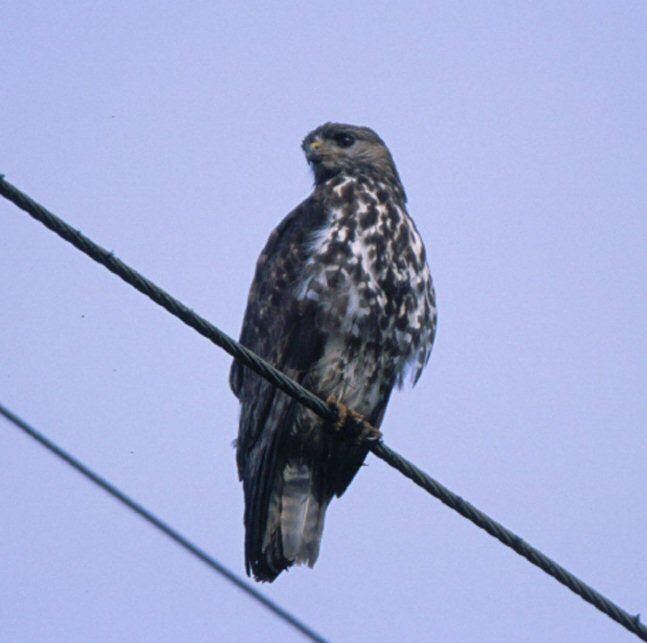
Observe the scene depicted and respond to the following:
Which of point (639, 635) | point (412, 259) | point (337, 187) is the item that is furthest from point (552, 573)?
point (337, 187)

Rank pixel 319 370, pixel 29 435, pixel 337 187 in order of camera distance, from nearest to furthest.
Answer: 1. pixel 29 435
2. pixel 319 370
3. pixel 337 187

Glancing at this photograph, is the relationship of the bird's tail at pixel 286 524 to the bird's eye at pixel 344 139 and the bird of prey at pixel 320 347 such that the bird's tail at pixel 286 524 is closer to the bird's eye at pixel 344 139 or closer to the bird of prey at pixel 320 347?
the bird of prey at pixel 320 347

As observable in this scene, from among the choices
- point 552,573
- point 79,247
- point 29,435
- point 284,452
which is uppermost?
point 284,452

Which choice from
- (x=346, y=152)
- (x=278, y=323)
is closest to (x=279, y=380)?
(x=278, y=323)

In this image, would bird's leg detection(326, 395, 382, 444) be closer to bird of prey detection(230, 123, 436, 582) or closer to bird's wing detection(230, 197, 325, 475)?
bird of prey detection(230, 123, 436, 582)

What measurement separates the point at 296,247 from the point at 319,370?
647 mm

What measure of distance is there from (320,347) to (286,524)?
0.88 meters

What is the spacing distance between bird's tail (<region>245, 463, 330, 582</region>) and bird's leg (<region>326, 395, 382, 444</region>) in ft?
2.18

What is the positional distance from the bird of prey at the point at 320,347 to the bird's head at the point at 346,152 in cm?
87

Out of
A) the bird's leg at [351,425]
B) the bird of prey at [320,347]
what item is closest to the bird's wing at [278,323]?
the bird of prey at [320,347]

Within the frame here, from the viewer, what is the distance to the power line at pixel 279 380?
12.1 ft

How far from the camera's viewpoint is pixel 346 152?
7.45 metres

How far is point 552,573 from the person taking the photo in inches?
161

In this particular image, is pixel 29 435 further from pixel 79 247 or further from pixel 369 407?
pixel 369 407
